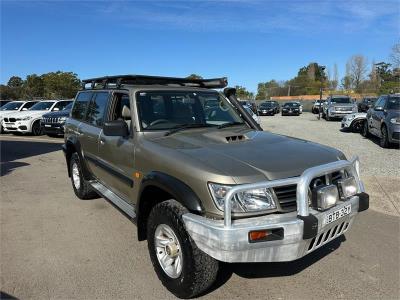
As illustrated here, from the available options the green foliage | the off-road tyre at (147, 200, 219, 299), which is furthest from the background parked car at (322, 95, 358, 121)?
the green foliage

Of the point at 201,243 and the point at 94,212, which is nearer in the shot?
the point at 201,243

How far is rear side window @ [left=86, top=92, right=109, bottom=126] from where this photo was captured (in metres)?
5.47

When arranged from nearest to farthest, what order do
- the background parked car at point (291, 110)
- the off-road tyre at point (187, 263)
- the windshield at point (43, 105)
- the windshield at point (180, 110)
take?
the off-road tyre at point (187, 263) < the windshield at point (180, 110) < the windshield at point (43, 105) < the background parked car at point (291, 110)

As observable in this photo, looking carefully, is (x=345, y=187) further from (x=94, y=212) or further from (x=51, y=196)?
(x=51, y=196)

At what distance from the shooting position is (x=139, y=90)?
15.4ft

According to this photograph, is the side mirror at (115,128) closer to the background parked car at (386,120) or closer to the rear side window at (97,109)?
the rear side window at (97,109)

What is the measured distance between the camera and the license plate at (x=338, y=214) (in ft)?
10.9

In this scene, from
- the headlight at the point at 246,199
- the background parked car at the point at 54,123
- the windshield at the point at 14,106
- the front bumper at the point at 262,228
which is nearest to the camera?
the front bumper at the point at 262,228

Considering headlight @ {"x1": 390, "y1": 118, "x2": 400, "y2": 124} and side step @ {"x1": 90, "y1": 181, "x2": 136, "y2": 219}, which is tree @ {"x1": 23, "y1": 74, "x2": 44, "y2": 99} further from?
side step @ {"x1": 90, "y1": 181, "x2": 136, "y2": 219}

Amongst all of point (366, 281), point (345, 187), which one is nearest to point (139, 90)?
point (345, 187)

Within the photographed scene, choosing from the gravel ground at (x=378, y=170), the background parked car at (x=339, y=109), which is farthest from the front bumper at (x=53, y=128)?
the background parked car at (x=339, y=109)

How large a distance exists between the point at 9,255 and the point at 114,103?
85.9 inches

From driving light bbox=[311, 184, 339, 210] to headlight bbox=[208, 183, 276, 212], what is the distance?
15.9 inches

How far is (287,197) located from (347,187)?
0.79 meters
